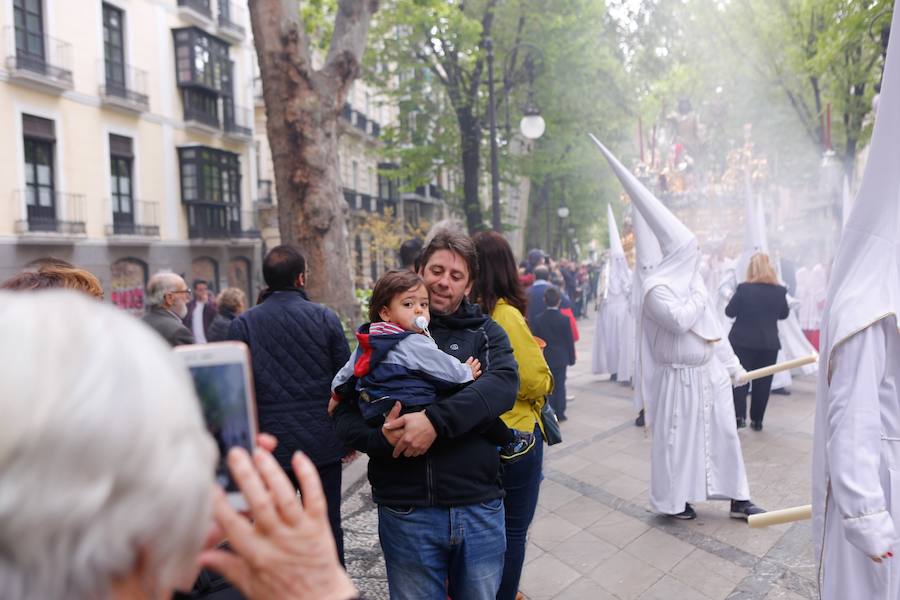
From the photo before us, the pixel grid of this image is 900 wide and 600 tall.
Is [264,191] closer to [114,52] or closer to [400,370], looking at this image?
[114,52]

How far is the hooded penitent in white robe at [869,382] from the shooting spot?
237 cm

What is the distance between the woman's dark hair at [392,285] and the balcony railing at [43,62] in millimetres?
19032

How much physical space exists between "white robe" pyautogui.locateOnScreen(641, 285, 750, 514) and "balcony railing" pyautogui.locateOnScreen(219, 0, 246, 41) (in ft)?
84.1

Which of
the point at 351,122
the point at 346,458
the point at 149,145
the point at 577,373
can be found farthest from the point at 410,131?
the point at 346,458

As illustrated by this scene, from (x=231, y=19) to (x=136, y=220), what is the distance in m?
10.1

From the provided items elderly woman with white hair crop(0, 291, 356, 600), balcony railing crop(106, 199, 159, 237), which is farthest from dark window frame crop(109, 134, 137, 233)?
elderly woman with white hair crop(0, 291, 356, 600)

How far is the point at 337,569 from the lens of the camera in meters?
1.13

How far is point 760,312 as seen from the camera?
7.41 m

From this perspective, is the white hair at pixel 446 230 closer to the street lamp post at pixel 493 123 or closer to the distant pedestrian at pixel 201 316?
the distant pedestrian at pixel 201 316

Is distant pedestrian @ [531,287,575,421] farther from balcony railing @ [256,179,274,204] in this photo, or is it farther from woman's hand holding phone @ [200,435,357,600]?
balcony railing @ [256,179,274,204]

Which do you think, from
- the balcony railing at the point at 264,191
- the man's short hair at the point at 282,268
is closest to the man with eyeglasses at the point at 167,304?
the man's short hair at the point at 282,268

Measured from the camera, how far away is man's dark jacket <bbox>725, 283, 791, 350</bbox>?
7387mm

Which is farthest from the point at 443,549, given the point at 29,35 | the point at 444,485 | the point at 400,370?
the point at 29,35

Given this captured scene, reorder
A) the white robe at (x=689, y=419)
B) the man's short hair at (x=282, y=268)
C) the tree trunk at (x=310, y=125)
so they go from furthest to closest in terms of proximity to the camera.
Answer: the tree trunk at (x=310, y=125)
the white robe at (x=689, y=419)
the man's short hair at (x=282, y=268)
